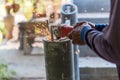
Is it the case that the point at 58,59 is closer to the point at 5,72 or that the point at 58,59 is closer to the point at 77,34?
the point at 77,34

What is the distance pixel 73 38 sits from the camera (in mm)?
1079

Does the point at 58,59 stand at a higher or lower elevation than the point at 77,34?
lower

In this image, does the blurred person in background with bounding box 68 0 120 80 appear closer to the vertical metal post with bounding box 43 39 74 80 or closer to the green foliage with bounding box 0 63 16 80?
the vertical metal post with bounding box 43 39 74 80

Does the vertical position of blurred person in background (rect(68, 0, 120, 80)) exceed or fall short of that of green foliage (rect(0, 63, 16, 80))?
it exceeds it

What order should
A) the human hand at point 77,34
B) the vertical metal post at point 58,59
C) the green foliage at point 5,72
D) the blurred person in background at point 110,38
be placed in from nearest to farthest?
the blurred person in background at point 110,38 < the human hand at point 77,34 < the vertical metal post at point 58,59 < the green foliage at point 5,72

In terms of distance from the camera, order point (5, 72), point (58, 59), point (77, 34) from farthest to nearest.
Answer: point (5, 72) → point (58, 59) → point (77, 34)

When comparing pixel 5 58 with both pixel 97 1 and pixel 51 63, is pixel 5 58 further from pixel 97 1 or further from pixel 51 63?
Result: pixel 51 63

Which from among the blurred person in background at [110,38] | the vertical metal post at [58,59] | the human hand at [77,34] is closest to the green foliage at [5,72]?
the vertical metal post at [58,59]

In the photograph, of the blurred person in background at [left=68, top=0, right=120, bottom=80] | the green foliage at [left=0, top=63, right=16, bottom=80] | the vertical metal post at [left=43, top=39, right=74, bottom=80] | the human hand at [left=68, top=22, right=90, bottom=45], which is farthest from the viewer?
the green foliage at [left=0, top=63, right=16, bottom=80]

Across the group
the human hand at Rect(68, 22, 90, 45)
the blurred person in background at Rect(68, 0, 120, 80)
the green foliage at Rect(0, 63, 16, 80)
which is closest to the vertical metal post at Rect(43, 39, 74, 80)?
the human hand at Rect(68, 22, 90, 45)

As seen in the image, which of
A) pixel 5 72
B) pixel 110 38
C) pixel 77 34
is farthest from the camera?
pixel 5 72

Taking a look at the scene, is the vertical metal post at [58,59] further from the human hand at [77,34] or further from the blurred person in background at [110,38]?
the blurred person in background at [110,38]

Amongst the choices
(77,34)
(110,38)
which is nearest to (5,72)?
(77,34)

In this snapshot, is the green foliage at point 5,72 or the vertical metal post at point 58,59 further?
the green foliage at point 5,72
